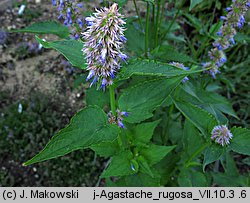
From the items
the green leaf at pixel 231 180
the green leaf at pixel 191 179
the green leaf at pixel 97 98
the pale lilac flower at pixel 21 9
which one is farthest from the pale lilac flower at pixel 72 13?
the pale lilac flower at pixel 21 9

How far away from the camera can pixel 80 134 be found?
1.49 meters

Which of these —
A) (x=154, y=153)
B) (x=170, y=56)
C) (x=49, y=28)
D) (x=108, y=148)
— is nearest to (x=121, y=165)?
(x=108, y=148)

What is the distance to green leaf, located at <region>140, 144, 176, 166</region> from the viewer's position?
2182 mm

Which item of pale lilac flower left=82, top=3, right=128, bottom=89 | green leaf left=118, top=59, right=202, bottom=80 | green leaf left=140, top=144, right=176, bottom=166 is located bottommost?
green leaf left=140, top=144, right=176, bottom=166

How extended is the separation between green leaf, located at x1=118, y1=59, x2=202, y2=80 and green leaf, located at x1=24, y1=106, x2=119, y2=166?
233 mm

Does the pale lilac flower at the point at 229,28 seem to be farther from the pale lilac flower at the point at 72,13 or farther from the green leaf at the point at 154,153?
the pale lilac flower at the point at 72,13

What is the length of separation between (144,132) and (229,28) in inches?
40.2

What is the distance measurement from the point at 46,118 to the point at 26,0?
2.27 meters

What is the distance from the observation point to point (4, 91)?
4195mm

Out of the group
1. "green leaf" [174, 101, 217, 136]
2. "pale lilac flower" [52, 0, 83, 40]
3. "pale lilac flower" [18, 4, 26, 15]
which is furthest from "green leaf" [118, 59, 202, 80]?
"pale lilac flower" [18, 4, 26, 15]

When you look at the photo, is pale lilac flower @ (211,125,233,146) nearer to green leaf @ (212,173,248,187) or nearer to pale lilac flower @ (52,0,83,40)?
green leaf @ (212,173,248,187)

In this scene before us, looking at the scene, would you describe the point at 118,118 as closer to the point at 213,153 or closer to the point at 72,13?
the point at 213,153

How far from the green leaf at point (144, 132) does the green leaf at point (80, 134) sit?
2.06ft

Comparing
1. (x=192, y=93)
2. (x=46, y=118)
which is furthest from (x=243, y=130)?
(x=46, y=118)
